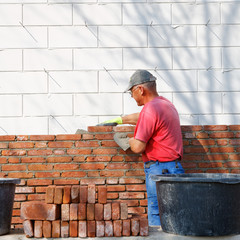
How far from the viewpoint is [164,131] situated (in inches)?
163

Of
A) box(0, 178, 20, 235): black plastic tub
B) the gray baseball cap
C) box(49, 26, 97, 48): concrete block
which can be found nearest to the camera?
box(0, 178, 20, 235): black plastic tub

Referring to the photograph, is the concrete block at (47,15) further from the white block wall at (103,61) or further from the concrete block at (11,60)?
the concrete block at (11,60)

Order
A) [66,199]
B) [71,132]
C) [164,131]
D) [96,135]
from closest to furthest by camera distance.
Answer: [66,199] → [164,131] → [96,135] → [71,132]

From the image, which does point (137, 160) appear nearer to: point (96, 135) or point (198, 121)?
point (96, 135)

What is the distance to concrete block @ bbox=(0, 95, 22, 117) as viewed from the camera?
5.49 meters

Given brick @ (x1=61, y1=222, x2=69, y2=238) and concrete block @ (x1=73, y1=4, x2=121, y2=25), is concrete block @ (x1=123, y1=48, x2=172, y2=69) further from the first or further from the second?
brick @ (x1=61, y1=222, x2=69, y2=238)

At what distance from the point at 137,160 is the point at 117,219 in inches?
56.0

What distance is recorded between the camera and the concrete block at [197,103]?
18.2ft

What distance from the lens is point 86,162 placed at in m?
5.07

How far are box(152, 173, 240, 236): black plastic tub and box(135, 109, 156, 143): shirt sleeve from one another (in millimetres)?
508

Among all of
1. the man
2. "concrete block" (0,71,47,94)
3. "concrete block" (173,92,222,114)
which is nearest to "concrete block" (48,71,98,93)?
"concrete block" (0,71,47,94)

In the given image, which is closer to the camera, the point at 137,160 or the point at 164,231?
the point at 164,231

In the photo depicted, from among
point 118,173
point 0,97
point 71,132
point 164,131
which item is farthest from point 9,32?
point 164,131

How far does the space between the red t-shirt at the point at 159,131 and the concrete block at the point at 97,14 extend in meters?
1.82
